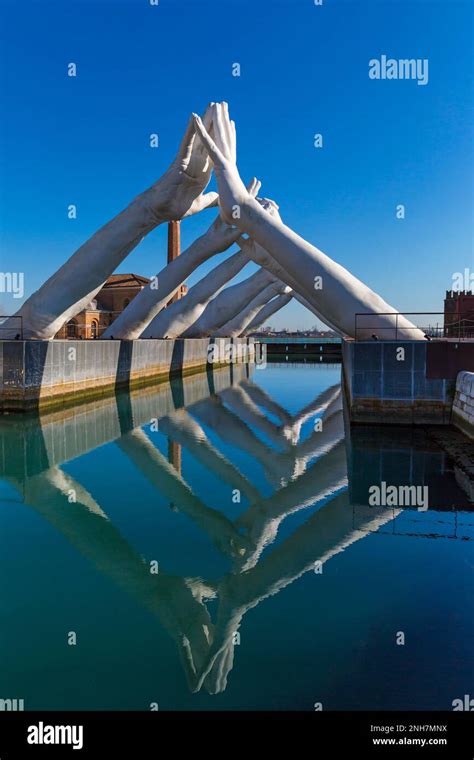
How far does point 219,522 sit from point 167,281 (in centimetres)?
1585

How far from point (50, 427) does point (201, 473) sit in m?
4.45

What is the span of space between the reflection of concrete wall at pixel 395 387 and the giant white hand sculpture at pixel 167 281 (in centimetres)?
1104

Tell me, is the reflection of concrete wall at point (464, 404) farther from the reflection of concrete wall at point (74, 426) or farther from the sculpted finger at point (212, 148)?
the sculpted finger at point (212, 148)

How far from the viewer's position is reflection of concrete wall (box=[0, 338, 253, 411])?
12.2 m

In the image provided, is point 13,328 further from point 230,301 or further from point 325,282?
point 230,301

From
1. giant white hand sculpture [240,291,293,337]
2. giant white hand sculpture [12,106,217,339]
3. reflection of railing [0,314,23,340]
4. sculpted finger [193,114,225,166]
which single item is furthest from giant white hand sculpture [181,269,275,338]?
reflection of railing [0,314,23,340]

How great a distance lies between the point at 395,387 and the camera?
34.6 ft

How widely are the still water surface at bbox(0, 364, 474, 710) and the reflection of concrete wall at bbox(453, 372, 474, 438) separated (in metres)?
0.95

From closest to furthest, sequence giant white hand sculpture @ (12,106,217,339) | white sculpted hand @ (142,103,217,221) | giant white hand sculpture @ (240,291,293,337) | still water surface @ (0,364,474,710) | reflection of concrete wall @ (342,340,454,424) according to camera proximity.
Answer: still water surface @ (0,364,474,710) → reflection of concrete wall @ (342,340,454,424) → giant white hand sculpture @ (12,106,217,339) → white sculpted hand @ (142,103,217,221) → giant white hand sculpture @ (240,291,293,337)

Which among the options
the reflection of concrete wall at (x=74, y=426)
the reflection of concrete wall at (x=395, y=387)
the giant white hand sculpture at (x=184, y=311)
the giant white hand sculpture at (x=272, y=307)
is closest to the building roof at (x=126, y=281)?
the giant white hand sculpture at (x=272, y=307)

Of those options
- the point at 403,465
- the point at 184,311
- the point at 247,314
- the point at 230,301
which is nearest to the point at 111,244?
the point at 403,465

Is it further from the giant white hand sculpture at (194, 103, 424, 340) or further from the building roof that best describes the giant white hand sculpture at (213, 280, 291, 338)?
the giant white hand sculpture at (194, 103, 424, 340)
